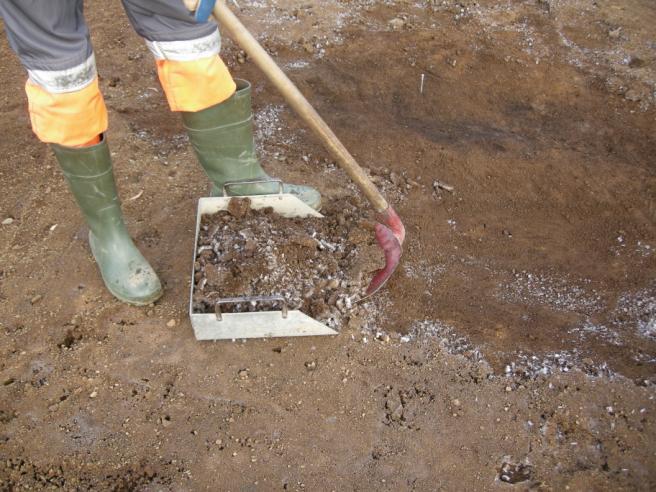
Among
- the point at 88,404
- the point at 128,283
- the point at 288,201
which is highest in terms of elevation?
the point at 288,201

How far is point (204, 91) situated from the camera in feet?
8.20

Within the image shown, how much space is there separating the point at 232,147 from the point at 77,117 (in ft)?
2.37

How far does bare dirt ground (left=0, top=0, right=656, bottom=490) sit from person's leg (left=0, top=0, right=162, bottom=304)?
0.55 ft

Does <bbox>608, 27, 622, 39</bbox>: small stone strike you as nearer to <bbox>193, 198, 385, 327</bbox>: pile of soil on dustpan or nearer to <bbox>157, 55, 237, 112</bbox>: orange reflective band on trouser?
<bbox>193, 198, 385, 327</bbox>: pile of soil on dustpan

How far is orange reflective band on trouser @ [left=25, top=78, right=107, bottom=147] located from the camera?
7.46ft

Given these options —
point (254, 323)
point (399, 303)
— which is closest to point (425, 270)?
point (399, 303)

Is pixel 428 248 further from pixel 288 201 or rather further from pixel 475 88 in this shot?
pixel 475 88

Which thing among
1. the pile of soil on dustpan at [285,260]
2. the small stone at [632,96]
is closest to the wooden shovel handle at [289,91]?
the pile of soil on dustpan at [285,260]

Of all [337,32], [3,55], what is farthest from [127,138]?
[337,32]

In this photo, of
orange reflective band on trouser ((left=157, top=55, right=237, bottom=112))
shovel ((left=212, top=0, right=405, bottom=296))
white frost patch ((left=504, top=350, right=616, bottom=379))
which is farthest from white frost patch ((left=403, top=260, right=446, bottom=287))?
A: orange reflective band on trouser ((left=157, top=55, right=237, bottom=112))

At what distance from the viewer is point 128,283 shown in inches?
107

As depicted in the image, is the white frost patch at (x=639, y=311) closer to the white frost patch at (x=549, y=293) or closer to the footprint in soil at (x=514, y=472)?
the white frost patch at (x=549, y=293)

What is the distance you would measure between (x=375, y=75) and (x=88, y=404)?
276cm

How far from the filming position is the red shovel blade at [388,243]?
2725 mm
